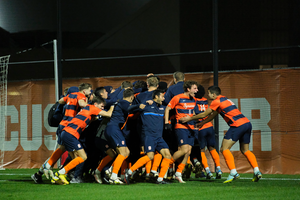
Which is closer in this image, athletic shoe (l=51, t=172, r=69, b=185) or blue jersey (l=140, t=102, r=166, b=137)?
athletic shoe (l=51, t=172, r=69, b=185)

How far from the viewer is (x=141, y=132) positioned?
736 cm

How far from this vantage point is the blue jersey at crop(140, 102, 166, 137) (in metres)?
7.18

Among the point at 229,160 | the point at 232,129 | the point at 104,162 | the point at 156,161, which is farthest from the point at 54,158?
the point at 232,129

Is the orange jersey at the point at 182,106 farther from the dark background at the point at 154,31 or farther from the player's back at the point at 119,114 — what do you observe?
the dark background at the point at 154,31

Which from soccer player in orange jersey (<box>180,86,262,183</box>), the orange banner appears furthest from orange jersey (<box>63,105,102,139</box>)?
the orange banner

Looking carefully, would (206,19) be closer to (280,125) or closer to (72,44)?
(72,44)

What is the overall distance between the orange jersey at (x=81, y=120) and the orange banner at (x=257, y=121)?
3.64 metres

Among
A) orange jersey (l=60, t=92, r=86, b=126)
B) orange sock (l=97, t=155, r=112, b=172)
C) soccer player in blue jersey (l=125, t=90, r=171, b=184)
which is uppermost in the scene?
orange jersey (l=60, t=92, r=86, b=126)

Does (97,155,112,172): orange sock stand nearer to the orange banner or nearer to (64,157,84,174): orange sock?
(64,157,84,174): orange sock

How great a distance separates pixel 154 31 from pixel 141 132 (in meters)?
17.3

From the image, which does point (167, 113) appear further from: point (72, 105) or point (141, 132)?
point (72, 105)

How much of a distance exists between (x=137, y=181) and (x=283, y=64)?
18.6 m

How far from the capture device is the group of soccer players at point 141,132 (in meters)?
7.11

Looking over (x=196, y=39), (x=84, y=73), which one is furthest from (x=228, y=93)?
(x=196, y=39)
